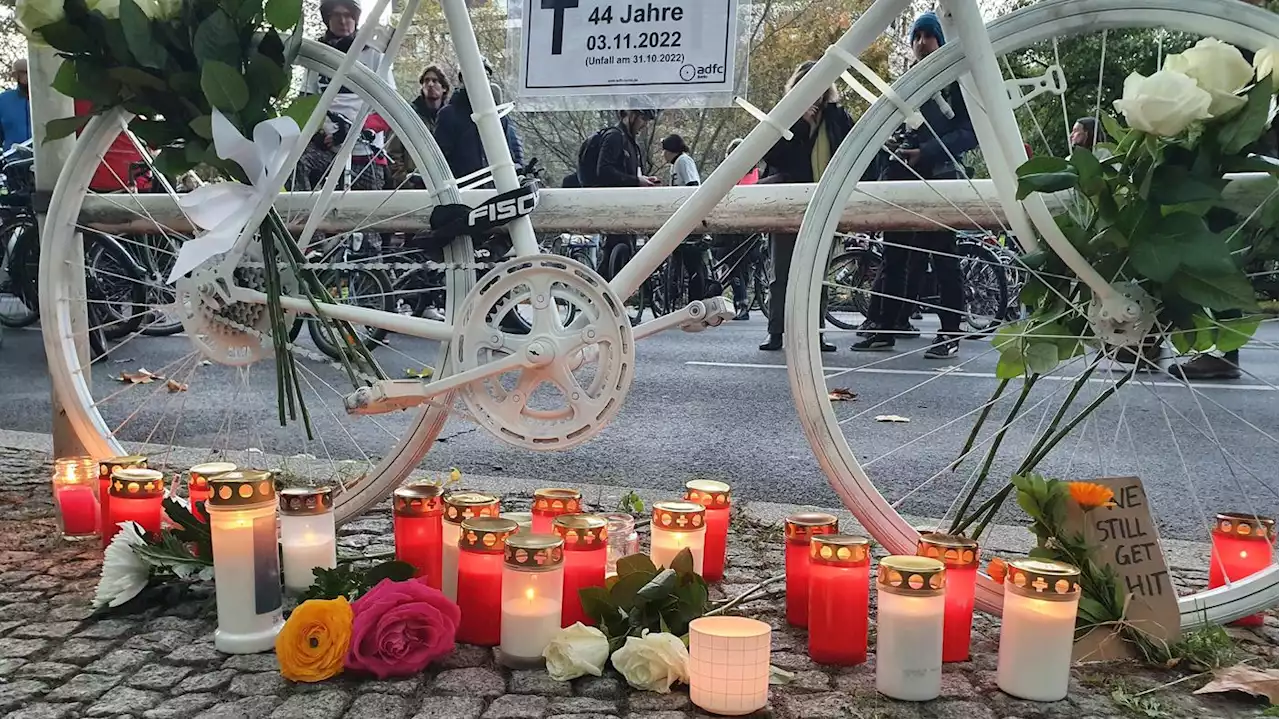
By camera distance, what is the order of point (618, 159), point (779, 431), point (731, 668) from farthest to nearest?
point (618, 159) < point (779, 431) < point (731, 668)

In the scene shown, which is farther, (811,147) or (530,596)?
(811,147)

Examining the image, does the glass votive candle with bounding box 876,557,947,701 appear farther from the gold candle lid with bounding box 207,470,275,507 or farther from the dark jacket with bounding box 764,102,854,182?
the dark jacket with bounding box 764,102,854,182

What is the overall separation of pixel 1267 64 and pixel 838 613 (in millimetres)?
1041

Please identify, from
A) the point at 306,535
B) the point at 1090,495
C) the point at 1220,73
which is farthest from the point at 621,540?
the point at 1220,73

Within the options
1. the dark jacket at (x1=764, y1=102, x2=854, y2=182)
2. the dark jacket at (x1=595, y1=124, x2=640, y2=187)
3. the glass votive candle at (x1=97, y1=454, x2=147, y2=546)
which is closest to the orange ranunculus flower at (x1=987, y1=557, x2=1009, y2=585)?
the glass votive candle at (x1=97, y1=454, x2=147, y2=546)

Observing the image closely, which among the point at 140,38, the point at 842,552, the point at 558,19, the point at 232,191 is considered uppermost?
the point at 558,19

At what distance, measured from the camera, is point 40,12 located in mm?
1784

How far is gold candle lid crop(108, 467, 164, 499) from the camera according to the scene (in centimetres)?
193

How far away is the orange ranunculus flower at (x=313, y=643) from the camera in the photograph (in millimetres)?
1397

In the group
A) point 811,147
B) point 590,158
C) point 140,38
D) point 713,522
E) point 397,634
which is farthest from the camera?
point 590,158

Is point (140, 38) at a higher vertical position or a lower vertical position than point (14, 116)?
lower

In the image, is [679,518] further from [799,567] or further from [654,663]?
[654,663]

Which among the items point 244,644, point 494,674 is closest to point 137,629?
point 244,644

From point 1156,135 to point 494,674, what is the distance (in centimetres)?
128
